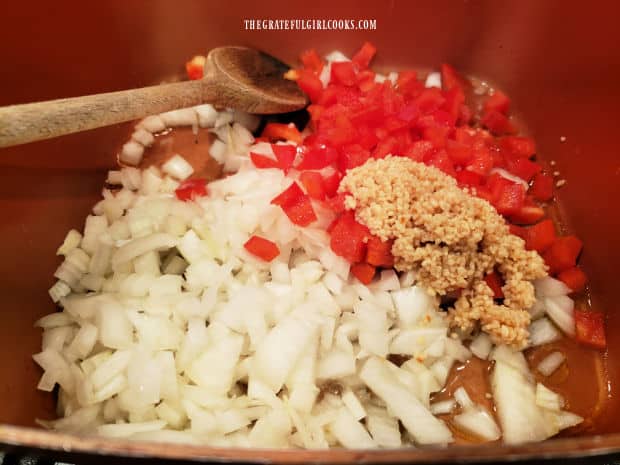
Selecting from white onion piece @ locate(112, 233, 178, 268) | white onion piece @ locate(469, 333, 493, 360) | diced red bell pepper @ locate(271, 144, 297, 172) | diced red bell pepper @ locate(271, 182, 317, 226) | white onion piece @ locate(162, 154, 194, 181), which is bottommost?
white onion piece @ locate(469, 333, 493, 360)

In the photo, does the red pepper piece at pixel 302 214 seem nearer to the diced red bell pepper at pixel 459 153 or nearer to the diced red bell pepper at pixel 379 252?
the diced red bell pepper at pixel 379 252

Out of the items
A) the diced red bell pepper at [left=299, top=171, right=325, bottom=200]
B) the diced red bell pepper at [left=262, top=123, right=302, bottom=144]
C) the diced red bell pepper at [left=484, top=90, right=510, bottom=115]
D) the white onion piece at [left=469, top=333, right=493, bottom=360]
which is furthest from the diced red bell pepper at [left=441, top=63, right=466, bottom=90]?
the white onion piece at [left=469, top=333, right=493, bottom=360]

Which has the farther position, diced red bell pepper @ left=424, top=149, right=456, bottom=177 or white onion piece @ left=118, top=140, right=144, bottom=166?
white onion piece @ left=118, top=140, right=144, bottom=166

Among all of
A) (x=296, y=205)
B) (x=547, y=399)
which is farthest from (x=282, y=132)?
(x=547, y=399)

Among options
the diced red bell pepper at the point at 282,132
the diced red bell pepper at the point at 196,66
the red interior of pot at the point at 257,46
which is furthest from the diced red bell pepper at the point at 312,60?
the diced red bell pepper at the point at 196,66

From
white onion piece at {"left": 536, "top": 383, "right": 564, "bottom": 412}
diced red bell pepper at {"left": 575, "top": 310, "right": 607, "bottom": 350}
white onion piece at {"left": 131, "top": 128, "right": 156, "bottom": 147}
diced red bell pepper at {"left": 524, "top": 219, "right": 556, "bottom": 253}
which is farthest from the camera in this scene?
white onion piece at {"left": 131, "top": 128, "right": 156, "bottom": 147}

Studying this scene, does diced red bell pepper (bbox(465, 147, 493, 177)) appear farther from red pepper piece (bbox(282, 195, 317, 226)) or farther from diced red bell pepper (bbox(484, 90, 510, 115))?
red pepper piece (bbox(282, 195, 317, 226))
